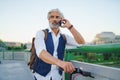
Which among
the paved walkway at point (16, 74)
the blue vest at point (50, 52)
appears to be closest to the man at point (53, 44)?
the blue vest at point (50, 52)

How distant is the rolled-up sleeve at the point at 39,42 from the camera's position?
2211mm

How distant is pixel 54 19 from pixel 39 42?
323 millimetres

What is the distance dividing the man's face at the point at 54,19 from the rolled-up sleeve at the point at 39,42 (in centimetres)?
14

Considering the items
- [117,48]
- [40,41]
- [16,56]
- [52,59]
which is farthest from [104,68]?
[16,56]

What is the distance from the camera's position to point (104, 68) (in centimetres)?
206

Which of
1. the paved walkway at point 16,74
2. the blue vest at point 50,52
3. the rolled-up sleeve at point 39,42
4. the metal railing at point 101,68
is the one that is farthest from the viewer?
the paved walkway at point 16,74

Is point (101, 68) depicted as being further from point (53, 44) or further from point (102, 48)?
point (53, 44)

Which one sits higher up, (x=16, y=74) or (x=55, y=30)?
(x=55, y=30)

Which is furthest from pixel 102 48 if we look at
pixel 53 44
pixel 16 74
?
pixel 16 74

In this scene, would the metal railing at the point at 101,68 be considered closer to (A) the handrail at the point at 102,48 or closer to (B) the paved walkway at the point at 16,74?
(A) the handrail at the point at 102,48

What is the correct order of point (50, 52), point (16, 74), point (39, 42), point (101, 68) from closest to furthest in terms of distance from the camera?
point (101, 68)
point (39, 42)
point (50, 52)
point (16, 74)

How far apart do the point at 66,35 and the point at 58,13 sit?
308 mm

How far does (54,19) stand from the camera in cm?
251

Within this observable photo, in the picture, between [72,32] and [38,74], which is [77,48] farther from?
[38,74]
